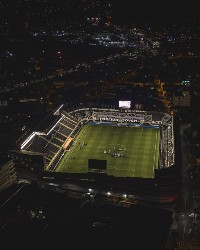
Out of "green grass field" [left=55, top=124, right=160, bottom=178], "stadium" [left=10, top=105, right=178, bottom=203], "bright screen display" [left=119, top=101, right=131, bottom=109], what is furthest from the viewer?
"bright screen display" [left=119, top=101, right=131, bottom=109]

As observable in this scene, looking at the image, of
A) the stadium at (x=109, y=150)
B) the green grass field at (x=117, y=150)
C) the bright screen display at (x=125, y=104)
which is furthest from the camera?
the bright screen display at (x=125, y=104)

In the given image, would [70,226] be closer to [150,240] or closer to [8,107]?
[150,240]

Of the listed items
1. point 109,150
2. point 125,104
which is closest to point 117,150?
point 109,150

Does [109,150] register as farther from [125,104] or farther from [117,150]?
[125,104]

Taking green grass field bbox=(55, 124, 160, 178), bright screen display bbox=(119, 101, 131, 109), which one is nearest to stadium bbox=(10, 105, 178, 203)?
green grass field bbox=(55, 124, 160, 178)

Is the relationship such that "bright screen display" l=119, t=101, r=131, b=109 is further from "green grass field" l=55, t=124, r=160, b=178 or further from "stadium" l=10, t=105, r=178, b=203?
"green grass field" l=55, t=124, r=160, b=178

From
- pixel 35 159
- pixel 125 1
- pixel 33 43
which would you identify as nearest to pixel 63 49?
pixel 33 43

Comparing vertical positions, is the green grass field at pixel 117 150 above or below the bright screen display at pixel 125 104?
below

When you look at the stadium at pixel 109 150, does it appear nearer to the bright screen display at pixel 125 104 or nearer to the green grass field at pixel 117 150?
the green grass field at pixel 117 150

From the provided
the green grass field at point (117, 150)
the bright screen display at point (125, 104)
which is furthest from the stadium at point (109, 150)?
the bright screen display at point (125, 104)
